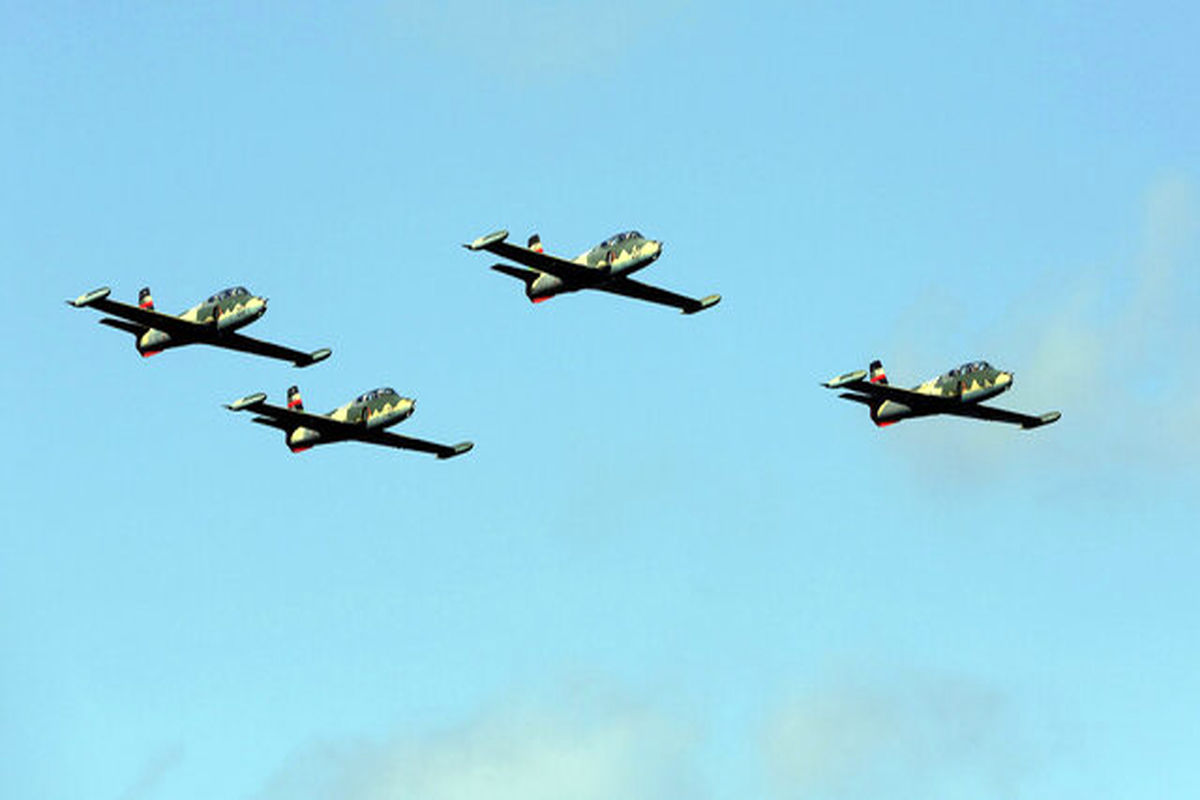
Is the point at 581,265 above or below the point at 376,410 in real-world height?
above

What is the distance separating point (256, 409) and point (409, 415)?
32.3 feet

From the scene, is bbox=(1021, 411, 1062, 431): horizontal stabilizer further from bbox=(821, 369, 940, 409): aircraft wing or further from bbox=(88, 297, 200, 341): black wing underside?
bbox=(88, 297, 200, 341): black wing underside

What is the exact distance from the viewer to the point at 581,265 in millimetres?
140000

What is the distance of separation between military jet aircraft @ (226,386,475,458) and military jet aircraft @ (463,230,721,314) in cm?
1134

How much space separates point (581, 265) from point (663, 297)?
31.1 ft

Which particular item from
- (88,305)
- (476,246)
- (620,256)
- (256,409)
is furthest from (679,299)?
(88,305)

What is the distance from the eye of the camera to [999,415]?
149 meters

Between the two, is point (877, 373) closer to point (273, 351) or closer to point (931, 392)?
point (931, 392)

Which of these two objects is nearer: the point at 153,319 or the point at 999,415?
the point at 153,319

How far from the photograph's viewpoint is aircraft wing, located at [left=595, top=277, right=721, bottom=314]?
14612 cm

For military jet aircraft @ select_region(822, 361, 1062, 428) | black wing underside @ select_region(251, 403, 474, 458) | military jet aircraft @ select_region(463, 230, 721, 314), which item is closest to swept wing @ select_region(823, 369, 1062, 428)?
military jet aircraft @ select_region(822, 361, 1062, 428)

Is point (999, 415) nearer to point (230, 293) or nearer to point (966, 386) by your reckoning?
point (966, 386)

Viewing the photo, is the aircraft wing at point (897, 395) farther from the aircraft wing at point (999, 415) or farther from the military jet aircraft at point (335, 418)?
the military jet aircraft at point (335, 418)

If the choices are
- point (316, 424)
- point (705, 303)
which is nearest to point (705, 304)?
point (705, 303)
